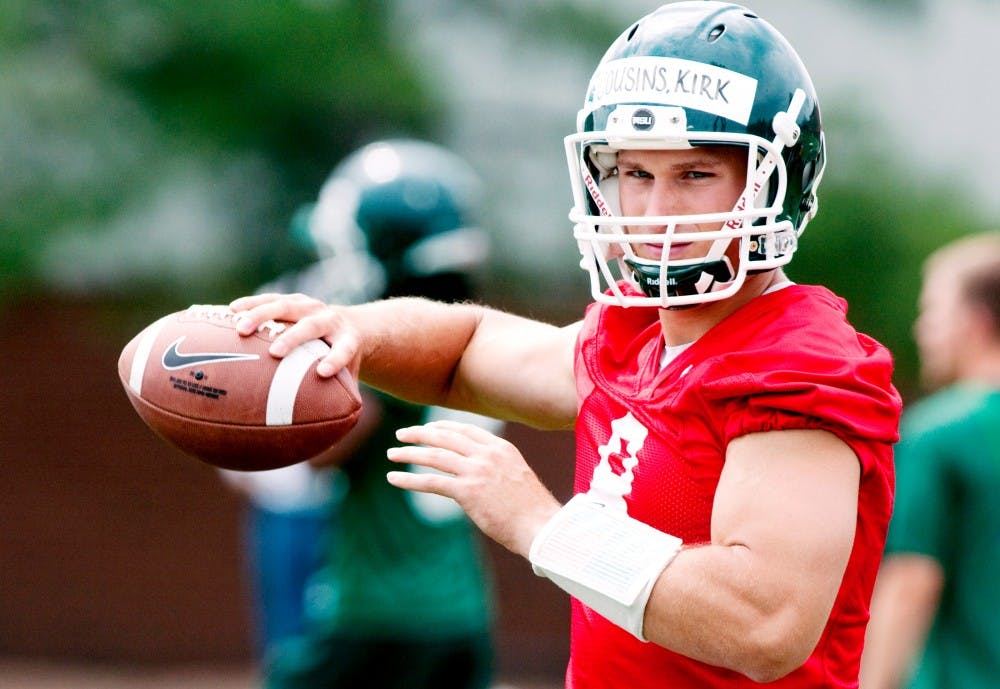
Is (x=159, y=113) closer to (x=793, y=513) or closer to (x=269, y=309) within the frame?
(x=269, y=309)

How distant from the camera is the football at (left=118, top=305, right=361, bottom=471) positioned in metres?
2.84

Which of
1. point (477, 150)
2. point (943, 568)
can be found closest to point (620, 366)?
point (943, 568)

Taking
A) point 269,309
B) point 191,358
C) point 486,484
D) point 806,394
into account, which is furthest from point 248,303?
point 806,394

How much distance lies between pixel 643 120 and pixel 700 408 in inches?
22.2

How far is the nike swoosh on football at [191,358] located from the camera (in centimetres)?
285

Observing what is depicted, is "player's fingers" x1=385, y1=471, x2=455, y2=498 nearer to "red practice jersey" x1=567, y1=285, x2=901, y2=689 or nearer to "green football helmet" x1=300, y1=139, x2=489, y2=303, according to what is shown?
"red practice jersey" x1=567, y1=285, x2=901, y2=689

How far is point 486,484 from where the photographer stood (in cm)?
261

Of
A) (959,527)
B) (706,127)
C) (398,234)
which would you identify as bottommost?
(959,527)

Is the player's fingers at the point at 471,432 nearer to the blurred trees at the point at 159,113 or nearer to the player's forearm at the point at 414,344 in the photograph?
the player's forearm at the point at 414,344

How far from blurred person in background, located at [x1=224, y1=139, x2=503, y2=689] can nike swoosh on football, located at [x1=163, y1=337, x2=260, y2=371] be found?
1.89 meters

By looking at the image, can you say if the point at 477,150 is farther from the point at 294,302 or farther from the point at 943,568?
the point at 294,302

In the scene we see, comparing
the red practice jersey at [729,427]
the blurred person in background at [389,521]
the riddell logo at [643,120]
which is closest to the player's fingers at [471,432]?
the red practice jersey at [729,427]

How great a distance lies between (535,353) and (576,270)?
26.7ft

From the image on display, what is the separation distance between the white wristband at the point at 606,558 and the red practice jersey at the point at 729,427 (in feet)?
0.47
